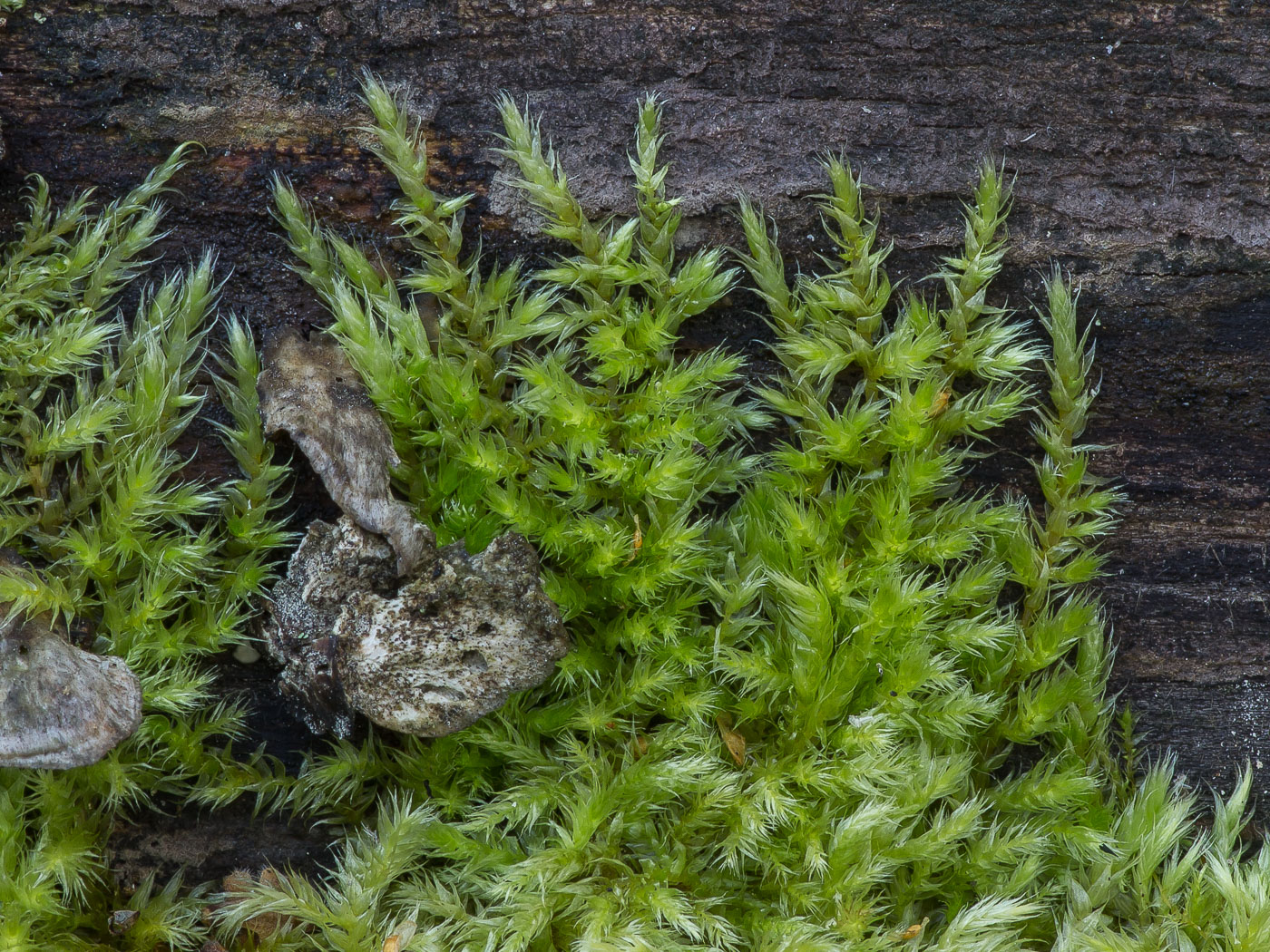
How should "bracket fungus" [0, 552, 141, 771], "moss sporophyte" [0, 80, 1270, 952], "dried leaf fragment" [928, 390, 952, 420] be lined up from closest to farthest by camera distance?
"bracket fungus" [0, 552, 141, 771] < "moss sporophyte" [0, 80, 1270, 952] < "dried leaf fragment" [928, 390, 952, 420]

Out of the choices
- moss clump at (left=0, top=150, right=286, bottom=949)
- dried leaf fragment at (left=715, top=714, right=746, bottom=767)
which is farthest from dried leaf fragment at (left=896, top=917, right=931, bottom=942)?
moss clump at (left=0, top=150, right=286, bottom=949)

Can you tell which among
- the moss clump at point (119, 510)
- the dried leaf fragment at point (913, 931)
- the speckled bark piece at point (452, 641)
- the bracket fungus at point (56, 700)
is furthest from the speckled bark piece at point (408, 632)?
the dried leaf fragment at point (913, 931)

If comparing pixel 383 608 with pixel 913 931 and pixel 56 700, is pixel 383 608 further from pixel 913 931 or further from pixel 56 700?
pixel 913 931

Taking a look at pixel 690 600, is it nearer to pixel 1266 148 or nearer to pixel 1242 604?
pixel 1242 604

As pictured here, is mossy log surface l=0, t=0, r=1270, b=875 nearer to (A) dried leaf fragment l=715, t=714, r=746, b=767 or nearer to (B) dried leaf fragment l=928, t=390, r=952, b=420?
(B) dried leaf fragment l=928, t=390, r=952, b=420

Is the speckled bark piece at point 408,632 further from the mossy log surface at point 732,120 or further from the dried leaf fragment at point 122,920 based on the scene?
the dried leaf fragment at point 122,920

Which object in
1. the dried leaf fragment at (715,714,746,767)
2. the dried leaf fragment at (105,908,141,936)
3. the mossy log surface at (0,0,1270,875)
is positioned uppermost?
the mossy log surface at (0,0,1270,875)

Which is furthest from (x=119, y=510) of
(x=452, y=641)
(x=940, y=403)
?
(x=940, y=403)
